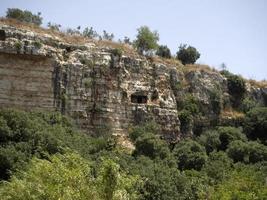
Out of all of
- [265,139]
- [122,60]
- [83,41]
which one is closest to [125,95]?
[122,60]

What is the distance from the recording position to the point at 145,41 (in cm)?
4547

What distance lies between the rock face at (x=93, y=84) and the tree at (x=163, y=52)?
10.1 feet

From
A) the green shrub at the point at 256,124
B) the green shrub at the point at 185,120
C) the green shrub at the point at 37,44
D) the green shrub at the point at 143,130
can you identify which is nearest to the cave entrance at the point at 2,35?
the green shrub at the point at 37,44

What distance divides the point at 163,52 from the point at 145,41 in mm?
4226

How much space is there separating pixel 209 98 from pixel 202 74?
8.84 ft

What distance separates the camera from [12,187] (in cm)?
2111

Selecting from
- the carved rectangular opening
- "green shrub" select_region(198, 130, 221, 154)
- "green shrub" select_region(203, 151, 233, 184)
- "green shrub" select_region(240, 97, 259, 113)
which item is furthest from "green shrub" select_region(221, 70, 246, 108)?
the carved rectangular opening

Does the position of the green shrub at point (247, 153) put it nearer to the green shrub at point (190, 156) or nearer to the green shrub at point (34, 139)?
the green shrub at point (190, 156)

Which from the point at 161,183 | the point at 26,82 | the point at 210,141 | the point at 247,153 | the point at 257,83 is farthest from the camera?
the point at 257,83

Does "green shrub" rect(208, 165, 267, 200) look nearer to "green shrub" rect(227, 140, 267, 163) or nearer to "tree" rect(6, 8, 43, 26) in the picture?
"green shrub" rect(227, 140, 267, 163)

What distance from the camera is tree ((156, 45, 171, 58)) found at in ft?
160

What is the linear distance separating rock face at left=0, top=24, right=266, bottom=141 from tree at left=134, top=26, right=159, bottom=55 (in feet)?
5.89

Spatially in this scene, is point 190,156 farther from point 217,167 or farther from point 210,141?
point 210,141

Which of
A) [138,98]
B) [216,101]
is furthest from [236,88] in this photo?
[138,98]
